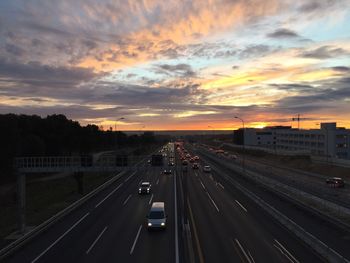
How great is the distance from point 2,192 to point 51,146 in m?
27.5

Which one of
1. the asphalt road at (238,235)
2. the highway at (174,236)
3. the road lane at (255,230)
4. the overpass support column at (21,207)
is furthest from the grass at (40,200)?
the road lane at (255,230)

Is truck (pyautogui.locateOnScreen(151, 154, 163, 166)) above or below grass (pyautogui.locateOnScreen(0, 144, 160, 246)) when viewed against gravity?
above

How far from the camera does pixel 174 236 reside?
27.3m

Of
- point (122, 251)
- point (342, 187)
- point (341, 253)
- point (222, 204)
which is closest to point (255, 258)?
point (341, 253)

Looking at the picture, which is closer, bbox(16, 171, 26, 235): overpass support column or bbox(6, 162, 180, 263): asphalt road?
bbox(6, 162, 180, 263): asphalt road

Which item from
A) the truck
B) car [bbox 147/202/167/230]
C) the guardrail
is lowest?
the guardrail

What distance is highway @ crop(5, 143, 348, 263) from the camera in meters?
22.3

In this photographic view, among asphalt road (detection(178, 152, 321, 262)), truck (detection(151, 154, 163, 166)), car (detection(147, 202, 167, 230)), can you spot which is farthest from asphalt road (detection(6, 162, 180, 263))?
truck (detection(151, 154, 163, 166))

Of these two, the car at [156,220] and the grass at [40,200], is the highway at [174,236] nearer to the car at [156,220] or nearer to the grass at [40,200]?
the car at [156,220]

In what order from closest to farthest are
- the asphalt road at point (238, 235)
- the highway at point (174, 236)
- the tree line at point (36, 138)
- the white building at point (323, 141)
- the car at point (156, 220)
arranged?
the asphalt road at point (238, 235)
the highway at point (174, 236)
the car at point (156, 220)
the tree line at point (36, 138)
the white building at point (323, 141)

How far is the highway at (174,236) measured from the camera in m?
22.3

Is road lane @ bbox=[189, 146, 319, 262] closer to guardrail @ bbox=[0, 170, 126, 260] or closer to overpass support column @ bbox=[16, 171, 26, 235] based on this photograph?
guardrail @ bbox=[0, 170, 126, 260]

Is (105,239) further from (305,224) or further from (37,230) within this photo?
(305,224)

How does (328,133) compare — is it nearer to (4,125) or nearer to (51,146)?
(51,146)
